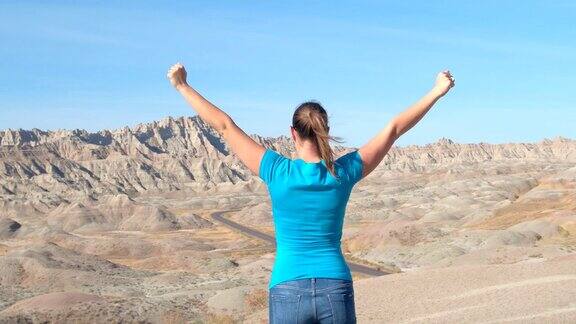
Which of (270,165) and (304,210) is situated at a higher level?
(270,165)

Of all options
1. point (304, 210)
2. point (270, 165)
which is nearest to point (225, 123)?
point (270, 165)

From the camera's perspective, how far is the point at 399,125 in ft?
14.6

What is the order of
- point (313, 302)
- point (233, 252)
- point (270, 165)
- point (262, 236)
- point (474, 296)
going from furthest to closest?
1. point (262, 236)
2. point (233, 252)
3. point (474, 296)
4. point (270, 165)
5. point (313, 302)

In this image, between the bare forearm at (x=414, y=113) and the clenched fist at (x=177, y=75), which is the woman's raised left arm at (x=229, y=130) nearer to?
the clenched fist at (x=177, y=75)

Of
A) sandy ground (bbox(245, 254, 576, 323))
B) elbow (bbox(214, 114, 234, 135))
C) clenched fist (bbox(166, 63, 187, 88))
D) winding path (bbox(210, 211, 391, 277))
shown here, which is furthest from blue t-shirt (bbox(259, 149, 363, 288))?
winding path (bbox(210, 211, 391, 277))

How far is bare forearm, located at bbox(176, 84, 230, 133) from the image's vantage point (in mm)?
4215

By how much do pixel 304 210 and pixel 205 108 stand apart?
2.73ft

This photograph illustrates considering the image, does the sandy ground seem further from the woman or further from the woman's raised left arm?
the woman's raised left arm

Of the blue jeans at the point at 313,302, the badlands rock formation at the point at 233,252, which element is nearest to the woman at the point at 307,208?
the blue jeans at the point at 313,302

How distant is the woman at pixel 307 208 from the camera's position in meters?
3.99

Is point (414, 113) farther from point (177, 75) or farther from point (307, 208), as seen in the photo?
point (177, 75)


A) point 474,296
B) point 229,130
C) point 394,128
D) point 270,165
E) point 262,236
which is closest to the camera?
point 270,165

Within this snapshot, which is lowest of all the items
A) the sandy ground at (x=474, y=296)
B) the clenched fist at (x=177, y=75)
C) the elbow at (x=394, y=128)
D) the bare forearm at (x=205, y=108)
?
the sandy ground at (x=474, y=296)

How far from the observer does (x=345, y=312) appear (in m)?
3.97
